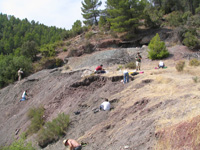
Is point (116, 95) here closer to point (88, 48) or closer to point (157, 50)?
point (157, 50)

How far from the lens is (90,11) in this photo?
32.9m

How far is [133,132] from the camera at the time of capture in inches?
216

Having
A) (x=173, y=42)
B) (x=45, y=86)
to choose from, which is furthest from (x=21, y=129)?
(x=173, y=42)

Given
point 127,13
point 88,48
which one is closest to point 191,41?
point 127,13

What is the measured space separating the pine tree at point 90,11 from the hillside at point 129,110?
19.2 meters

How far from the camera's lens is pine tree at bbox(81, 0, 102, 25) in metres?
32.4

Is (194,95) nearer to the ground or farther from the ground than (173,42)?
nearer to the ground

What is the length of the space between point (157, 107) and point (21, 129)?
9.06 m

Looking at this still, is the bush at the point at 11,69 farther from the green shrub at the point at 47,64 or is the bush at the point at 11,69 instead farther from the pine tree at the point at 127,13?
the pine tree at the point at 127,13

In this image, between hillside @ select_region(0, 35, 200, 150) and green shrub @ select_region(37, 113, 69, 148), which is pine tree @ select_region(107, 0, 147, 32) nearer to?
hillside @ select_region(0, 35, 200, 150)

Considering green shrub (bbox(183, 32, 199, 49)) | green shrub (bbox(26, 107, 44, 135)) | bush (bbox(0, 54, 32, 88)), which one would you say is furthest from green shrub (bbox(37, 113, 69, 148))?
bush (bbox(0, 54, 32, 88))

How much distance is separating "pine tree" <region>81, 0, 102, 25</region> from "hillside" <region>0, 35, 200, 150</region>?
19.2 m

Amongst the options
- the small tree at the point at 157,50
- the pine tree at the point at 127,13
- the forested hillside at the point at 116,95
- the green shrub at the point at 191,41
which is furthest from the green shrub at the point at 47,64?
the green shrub at the point at 191,41

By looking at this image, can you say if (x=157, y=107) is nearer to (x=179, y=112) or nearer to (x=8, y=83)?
(x=179, y=112)
